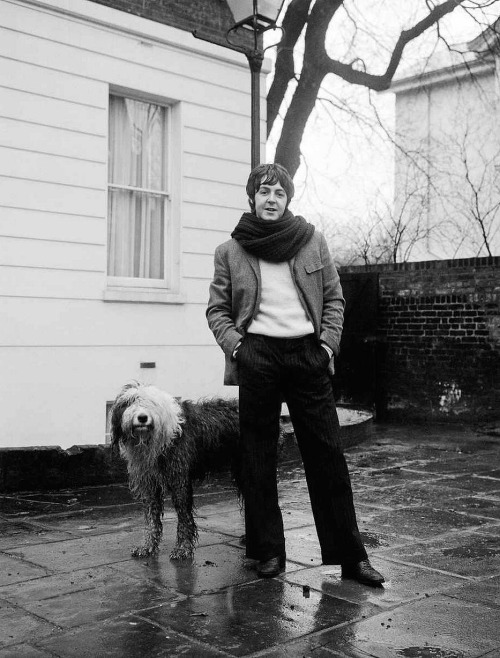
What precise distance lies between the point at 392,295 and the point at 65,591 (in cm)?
909

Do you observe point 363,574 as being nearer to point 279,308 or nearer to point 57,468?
point 279,308

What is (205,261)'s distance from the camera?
34.2 ft

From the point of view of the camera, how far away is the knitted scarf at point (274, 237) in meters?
4.77

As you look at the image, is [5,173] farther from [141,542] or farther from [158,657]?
[158,657]

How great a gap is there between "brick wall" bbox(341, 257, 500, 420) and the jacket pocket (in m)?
7.29

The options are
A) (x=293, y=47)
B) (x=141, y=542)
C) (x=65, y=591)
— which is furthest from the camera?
(x=293, y=47)

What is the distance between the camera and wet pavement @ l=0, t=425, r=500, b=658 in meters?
3.68

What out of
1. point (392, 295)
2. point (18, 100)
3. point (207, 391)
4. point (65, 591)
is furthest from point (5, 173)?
point (392, 295)

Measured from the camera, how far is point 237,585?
179 inches

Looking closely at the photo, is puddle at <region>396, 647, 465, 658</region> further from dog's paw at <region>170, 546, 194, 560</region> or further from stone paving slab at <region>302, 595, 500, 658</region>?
dog's paw at <region>170, 546, 194, 560</region>

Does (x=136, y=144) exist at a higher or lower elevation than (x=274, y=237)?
higher

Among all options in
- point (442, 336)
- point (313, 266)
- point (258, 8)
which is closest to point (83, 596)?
point (313, 266)

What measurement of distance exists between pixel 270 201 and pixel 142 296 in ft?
16.5

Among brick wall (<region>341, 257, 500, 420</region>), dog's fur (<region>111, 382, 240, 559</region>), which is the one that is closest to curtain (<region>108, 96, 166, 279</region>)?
brick wall (<region>341, 257, 500, 420</region>)
